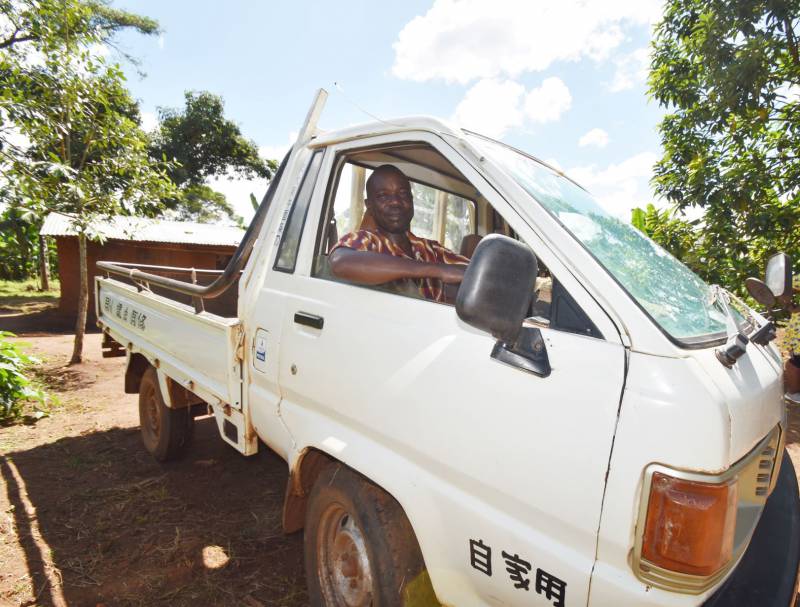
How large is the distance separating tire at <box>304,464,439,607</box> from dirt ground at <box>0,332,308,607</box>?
2.30 ft

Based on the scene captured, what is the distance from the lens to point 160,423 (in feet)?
12.8

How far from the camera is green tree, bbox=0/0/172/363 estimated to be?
229 inches

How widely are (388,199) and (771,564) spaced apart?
2.13 m

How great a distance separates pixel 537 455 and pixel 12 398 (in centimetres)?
633

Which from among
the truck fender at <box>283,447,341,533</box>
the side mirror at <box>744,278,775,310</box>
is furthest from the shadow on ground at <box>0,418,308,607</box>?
the side mirror at <box>744,278,775,310</box>

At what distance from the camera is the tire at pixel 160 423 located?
12.4 feet

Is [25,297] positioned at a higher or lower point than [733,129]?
lower

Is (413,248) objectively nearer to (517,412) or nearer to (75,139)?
(517,412)

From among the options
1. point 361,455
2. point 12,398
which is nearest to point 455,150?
point 361,455

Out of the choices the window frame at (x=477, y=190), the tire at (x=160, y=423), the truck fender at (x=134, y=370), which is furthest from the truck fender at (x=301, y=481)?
the truck fender at (x=134, y=370)

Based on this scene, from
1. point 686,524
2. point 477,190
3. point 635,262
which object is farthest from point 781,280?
point 686,524

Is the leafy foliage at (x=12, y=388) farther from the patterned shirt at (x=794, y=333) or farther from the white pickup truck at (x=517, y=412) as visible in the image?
the patterned shirt at (x=794, y=333)

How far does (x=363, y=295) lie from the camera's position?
186cm

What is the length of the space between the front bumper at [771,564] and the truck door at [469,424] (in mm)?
464
